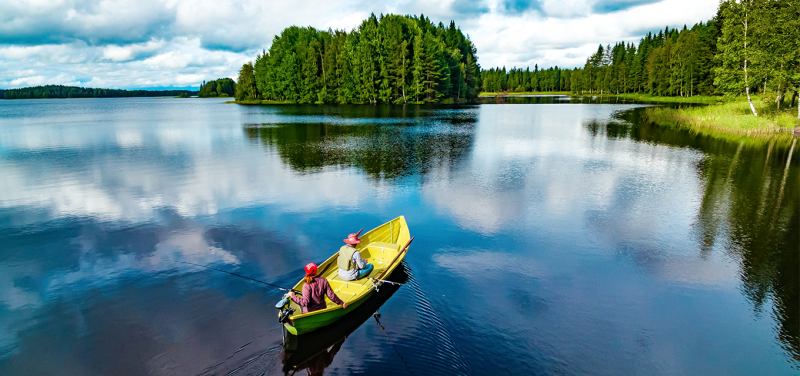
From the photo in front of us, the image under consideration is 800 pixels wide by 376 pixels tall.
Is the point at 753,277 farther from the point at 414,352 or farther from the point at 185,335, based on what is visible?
the point at 185,335

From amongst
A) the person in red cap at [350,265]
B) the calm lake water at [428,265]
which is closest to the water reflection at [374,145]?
the calm lake water at [428,265]

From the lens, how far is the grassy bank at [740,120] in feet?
126

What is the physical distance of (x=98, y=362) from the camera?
9.02 metres

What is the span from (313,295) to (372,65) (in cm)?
9972

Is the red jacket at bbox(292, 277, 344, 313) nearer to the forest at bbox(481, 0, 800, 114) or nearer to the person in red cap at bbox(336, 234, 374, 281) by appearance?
the person in red cap at bbox(336, 234, 374, 281)

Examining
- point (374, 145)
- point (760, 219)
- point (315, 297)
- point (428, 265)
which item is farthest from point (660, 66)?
point (315, 297)

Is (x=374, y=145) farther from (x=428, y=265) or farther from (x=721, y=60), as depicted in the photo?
(x=721, y=60)

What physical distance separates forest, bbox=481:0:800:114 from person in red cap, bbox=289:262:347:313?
47.8m

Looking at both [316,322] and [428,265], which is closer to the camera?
[316,322]

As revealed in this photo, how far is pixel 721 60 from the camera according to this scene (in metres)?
55.7

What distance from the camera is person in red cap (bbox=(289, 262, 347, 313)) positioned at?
9.60 meters

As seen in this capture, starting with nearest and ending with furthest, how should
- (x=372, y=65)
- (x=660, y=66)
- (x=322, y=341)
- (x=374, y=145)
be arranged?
(x=322, y=341) → (x=374, y=145) → (x=372, y=65) → (x=660, y=66)

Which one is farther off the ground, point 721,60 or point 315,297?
point 721,60

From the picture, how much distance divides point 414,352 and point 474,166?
20871 mm
